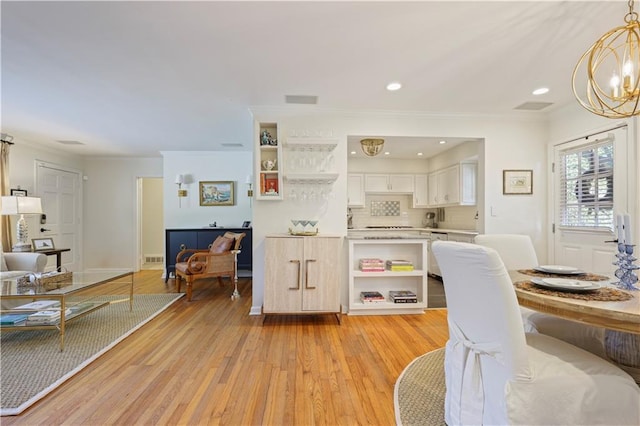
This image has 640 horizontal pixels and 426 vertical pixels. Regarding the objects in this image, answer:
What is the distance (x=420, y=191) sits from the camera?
235 inches

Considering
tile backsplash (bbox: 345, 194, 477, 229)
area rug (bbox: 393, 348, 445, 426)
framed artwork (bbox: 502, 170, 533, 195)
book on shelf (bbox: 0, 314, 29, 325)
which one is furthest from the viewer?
tile backsplash (bbox: 345, 194, 477, 229)

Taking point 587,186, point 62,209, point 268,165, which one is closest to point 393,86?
point 268,165

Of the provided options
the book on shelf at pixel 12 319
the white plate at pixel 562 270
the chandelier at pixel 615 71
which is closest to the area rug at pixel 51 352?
the book on shelf at pixel 12 319

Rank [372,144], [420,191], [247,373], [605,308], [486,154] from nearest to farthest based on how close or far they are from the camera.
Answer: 1. [605,308]
2. [247,373]
3. [486,154]
4. [372,144]
5. [420,191]

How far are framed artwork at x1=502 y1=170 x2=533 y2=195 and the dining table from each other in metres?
2.11

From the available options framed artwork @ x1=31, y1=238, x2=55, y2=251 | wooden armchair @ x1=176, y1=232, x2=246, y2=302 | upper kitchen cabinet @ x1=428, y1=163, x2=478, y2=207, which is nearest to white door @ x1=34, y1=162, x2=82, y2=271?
framed artwork @ x1=31, y1=238, x2=55, y2=251

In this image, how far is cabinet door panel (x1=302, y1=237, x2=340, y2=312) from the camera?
3.05 meters

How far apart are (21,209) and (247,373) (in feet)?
14.1

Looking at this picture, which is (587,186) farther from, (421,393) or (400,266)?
(421,393)

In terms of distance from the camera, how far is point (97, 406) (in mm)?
1729

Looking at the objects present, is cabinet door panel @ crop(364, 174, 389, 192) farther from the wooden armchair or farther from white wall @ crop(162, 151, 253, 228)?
the wooden armchair

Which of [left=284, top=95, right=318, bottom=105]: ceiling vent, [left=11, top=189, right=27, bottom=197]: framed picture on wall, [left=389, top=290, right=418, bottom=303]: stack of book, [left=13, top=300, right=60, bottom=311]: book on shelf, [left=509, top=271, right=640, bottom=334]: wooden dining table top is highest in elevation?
→ [left=284, top=95, right=318, bottom=105]: ceiling vent

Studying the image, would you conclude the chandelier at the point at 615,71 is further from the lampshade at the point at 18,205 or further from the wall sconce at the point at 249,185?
the lampshade at the point at 18,205

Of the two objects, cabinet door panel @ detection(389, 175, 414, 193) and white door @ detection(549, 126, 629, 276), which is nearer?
white door @ detection(549, 126, 629, 276)
